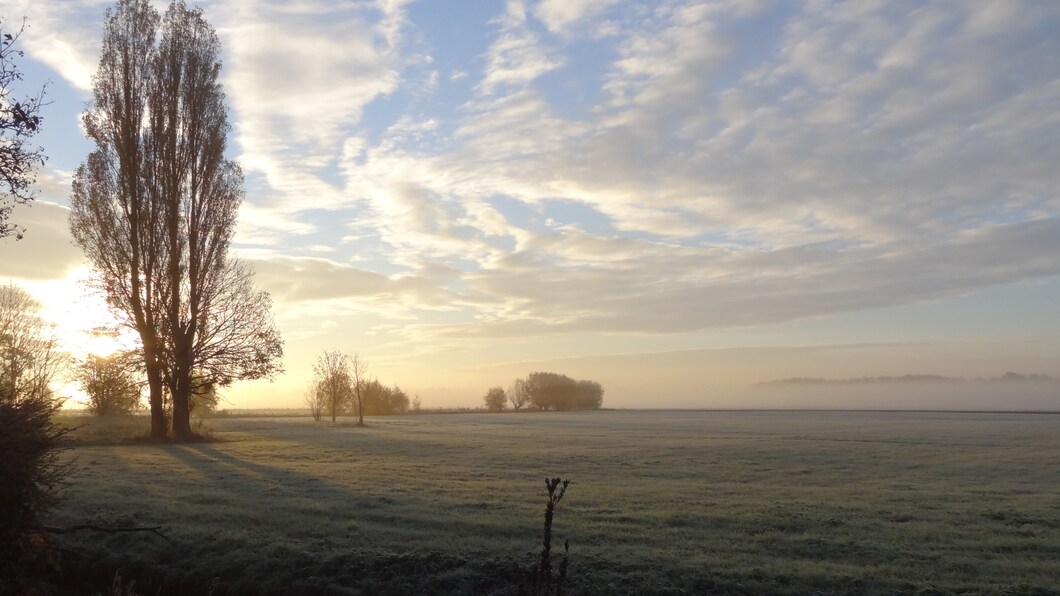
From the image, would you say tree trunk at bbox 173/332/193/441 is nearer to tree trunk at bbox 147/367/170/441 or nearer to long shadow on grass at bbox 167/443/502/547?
tree trunk at bbox 147/367/170/441

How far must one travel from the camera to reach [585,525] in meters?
15.2

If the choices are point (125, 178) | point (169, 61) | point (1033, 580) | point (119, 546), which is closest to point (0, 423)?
point (119, 546)

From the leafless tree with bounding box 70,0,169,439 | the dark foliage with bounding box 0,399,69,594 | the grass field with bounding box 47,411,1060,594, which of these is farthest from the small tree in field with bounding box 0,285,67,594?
the leafless tree with bounding box 70,0,169,439

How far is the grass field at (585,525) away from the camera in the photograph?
11820 mm

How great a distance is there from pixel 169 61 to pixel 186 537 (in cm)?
3153

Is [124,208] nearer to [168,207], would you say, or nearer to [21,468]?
[168,207]

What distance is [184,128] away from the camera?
1459 inches

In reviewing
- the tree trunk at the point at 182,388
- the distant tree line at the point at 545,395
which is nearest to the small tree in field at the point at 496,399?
the distant tree line at the point at 545,395

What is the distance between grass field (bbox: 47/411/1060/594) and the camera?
1182cm

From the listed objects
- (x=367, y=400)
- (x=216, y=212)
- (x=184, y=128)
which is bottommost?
(x=367, y=400)

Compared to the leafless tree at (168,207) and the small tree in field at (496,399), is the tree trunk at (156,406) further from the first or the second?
the small tree in field at (496,399)

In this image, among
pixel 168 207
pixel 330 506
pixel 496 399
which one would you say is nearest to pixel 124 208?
pixel 168 207

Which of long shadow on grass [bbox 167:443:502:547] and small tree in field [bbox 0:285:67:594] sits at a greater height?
small tree in field [bbox 0:285:67:594]

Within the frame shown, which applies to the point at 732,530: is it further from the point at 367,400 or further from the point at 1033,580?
the point at 367,400
